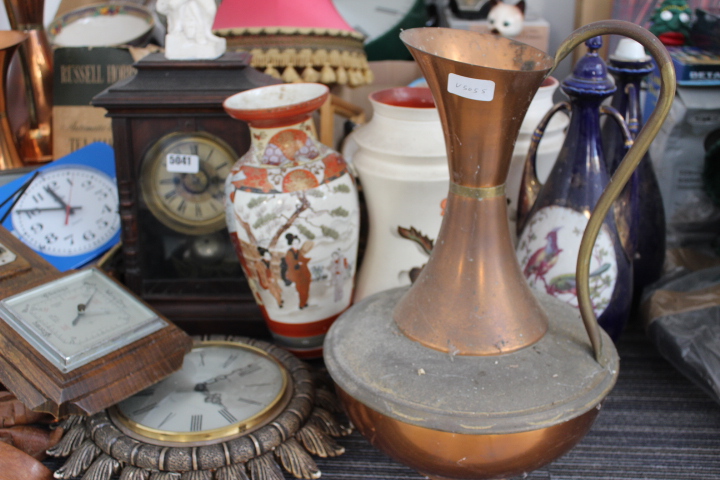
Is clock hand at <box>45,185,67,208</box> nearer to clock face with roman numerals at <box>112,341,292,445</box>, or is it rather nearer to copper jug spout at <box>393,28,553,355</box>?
clock face with roman numerals at <box>112,341,292,445</box>

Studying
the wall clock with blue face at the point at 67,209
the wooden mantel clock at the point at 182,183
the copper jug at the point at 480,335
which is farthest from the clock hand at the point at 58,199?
the copper jug at the point at 480,335

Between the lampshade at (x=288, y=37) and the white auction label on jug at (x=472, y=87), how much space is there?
0.63 meters

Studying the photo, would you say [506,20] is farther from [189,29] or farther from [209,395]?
[209,395]

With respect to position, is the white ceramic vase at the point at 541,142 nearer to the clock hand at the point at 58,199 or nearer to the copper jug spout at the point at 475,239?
the copper jug spout at the point at 475,239

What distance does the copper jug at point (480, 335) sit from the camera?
0.59 meters

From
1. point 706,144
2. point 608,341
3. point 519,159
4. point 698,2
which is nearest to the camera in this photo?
point 608,341

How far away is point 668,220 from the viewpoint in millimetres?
1157

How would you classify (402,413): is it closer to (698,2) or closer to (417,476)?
(417,476)

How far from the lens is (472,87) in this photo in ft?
1.90

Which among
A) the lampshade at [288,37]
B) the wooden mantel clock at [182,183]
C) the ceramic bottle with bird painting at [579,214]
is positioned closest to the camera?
the ceramic bottle with bird painting at [579,214]

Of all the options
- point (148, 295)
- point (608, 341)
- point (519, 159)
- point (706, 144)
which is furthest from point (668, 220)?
point (148, 295)

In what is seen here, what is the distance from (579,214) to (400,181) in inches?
9.4

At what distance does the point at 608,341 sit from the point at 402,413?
25 cm

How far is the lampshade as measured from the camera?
3.86 feet
